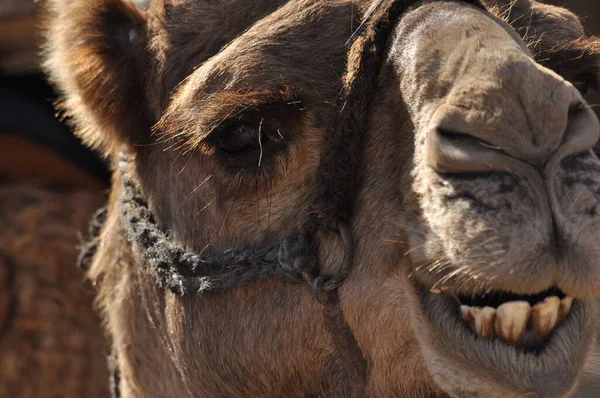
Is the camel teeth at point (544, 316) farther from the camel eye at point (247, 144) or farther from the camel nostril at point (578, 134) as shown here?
the camel eye at point (247, 144)

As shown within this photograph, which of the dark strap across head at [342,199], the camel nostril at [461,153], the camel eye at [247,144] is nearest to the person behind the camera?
the camel nostril at [461,153]

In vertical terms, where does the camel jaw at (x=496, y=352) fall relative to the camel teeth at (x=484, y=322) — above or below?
below

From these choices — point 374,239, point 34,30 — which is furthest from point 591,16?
point 374,239

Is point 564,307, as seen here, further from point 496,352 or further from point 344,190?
point 344,190

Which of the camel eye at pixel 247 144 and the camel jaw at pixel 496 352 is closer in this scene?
the camel jaw at pixel 496 352

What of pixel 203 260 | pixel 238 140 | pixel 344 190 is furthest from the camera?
pixel 203 260

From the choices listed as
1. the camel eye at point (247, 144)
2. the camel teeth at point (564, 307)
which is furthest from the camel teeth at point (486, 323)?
the camel eye at point (247, 144)

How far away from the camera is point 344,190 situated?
2.30 metres

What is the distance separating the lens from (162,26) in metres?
2.80

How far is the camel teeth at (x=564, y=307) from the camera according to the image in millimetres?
1959

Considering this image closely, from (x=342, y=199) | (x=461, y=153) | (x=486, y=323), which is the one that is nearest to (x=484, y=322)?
(x=486, y=323)

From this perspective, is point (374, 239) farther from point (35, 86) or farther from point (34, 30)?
point (35, 86)

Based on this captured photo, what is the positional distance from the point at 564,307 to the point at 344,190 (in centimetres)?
67

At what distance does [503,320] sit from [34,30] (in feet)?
13.3
